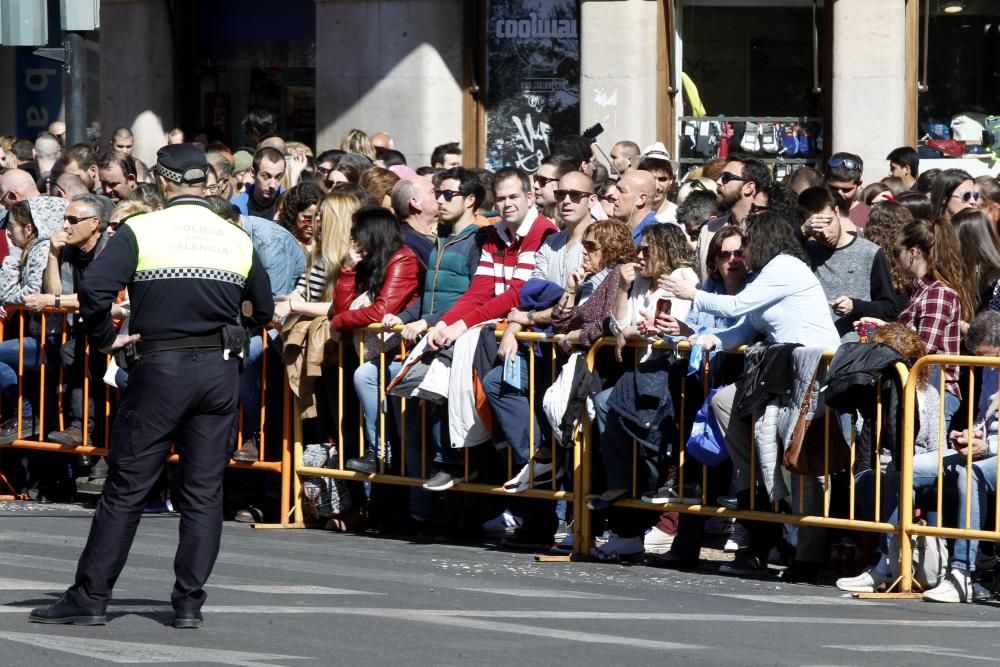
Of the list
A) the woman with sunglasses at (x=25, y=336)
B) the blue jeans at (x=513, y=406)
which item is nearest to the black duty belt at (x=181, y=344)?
the blue jeans at (x=513, y=406)

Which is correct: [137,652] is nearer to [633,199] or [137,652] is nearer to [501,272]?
[501,272]

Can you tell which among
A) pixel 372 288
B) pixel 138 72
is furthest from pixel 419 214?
pixel 138 72

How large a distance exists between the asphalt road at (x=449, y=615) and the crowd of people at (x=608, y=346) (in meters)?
0.47

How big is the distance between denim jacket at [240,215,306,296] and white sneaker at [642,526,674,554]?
9.47ft

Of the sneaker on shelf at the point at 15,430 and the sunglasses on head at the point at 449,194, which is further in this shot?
the sneaker on shelf at the point at 15,430

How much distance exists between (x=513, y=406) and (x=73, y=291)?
357 centimetres

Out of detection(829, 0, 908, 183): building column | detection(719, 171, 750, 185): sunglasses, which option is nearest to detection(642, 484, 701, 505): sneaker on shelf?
detection(719, 171, 750, 185): sunglasses

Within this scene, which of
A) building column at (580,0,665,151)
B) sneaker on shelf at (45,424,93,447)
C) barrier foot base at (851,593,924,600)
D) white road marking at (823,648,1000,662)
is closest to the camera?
white road marking at (823,648,1000,662)

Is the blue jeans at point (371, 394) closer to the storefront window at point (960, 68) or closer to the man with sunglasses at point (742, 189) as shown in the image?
the man with sunglasses at point (742, 189)

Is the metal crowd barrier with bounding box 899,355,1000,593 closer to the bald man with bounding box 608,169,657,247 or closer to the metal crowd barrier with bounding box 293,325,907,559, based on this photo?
the metal crowd barrier with bounding box 293,325,907,559

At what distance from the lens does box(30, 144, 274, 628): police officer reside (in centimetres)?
738

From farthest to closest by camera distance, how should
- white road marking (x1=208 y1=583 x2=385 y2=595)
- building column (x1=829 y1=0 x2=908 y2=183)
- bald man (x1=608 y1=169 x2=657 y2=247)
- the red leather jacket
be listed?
1. building column (x1=829 y1=0 x2=908 y2=183)
2. bald man (x1=608 y1=169 x2=657 y2=247)
3. the red leather jacket
4. white road marking (x1=208 y1=583 x2=385 y2=595)

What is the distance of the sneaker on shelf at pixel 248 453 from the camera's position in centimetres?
1148

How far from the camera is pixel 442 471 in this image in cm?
1060
